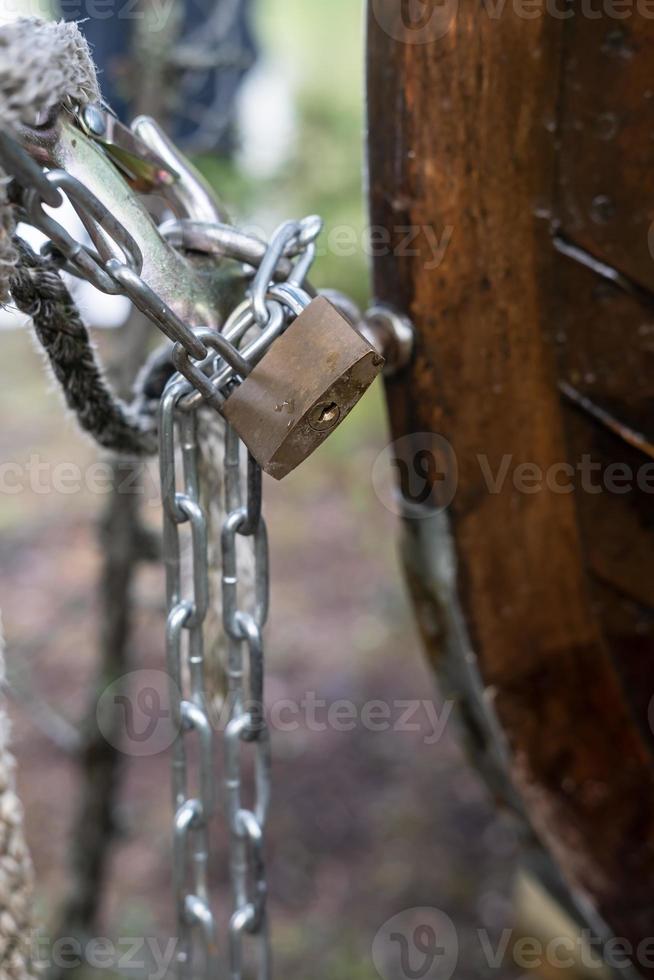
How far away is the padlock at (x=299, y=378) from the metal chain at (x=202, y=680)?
0.04m

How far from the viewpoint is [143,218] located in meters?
0.67

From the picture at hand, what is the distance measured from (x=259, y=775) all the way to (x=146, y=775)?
2093 mm

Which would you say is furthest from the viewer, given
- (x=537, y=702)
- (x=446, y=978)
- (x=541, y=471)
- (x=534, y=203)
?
(x=446, y=978)

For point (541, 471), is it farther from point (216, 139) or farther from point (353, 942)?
point (353, 942)

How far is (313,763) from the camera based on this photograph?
8.86ft

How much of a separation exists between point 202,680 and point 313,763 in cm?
208

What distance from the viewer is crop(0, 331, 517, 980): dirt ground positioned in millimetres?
2205

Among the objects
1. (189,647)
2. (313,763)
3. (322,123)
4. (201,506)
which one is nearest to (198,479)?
(201,506)

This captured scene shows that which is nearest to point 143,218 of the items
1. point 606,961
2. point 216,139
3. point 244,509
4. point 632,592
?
point 244,509

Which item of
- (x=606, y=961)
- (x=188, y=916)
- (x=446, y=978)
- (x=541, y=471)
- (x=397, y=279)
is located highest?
(x=397, y=279)

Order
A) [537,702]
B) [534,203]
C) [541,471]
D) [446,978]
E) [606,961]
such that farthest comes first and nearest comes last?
[446,978] → [606,961] → [537,702] → [541,471] → [534,203]

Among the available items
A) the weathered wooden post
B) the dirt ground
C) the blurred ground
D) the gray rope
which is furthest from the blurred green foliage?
the gray rope

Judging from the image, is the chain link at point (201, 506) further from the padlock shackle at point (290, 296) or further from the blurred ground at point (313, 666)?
the blurred ground at point (313, 666)

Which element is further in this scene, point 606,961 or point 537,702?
point 606,961
